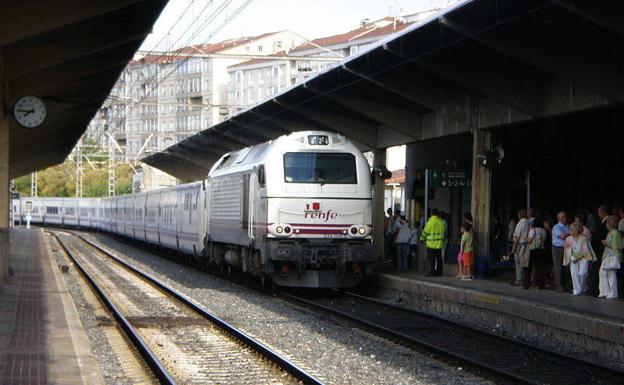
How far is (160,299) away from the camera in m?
21.6

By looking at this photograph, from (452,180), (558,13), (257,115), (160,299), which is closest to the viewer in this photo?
(558,13)

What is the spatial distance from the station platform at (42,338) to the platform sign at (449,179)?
8.66 metres

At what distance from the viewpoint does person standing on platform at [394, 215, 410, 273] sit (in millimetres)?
24797

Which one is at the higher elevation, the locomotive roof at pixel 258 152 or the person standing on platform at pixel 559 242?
the locomotive roof at pixel 258 152

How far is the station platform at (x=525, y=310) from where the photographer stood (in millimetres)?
13625

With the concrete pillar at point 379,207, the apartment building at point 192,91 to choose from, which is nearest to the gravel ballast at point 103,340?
the concrete pillar at point 379,207

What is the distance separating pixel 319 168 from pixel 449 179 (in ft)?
12.5

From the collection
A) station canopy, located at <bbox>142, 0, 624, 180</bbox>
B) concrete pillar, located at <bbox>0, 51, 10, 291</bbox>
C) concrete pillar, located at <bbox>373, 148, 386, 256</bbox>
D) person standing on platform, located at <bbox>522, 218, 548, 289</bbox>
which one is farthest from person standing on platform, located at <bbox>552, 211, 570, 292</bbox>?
concrete pillar, located at <bbox>0, 51, 10, 291</bbox>

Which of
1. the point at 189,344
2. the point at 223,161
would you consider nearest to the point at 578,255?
the point at 189,344

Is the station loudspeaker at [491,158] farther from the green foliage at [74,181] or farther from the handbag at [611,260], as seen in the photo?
the green foliage at [74,181]

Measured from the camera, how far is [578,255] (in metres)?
16.5

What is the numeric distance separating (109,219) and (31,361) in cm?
5739

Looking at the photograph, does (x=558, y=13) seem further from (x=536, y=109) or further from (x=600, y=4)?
(x=536, y=109)

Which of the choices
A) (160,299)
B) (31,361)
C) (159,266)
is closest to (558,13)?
(31,361)
